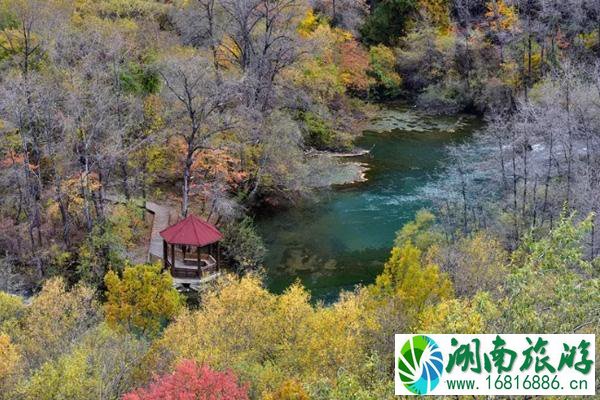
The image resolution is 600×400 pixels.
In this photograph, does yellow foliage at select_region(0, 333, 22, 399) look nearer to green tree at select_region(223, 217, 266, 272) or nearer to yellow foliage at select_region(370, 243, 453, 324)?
yellow foliage at select_region(370, 243, 453, 324)

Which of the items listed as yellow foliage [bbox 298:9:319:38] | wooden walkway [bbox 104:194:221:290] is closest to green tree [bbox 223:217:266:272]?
wooden walkway [bbox 104:194:221:290]

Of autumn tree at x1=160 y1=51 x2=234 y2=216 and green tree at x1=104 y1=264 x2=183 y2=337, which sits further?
autumn tree at x1=160 y1=51 x2=234 y2=216

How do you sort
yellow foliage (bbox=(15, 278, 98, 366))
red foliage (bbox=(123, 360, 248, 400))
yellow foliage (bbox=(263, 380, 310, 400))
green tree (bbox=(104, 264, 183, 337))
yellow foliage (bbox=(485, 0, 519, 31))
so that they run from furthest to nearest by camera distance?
yellow foliage (bbox=(485, 0, 519, 31)) → green tree (bbox=(104, 264, 183, 337)) → yellow foliage (bbox=(15, 278, 98, 366)) → red foliage (bbox=(123, 360, 248, 400)) → yellow foliage (bbox=(263, 380, 310, 400))

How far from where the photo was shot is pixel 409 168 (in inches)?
1670

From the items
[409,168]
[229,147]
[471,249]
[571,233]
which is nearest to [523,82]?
[409,168]

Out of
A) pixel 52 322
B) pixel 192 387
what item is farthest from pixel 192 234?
pixel 192 387

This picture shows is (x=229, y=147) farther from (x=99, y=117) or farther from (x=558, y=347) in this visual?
(x=558, y=347)

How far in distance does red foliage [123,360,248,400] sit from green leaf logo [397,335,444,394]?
410 centimetres

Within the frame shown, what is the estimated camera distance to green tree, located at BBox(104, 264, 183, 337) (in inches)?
853

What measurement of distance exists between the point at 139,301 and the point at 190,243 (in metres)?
6.51

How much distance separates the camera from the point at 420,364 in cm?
1123

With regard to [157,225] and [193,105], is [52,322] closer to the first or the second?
[157,225]

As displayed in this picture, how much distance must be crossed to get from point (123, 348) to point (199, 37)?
2835 centimetres

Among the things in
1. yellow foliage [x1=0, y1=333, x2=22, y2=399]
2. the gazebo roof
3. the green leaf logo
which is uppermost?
the green leaf logo
